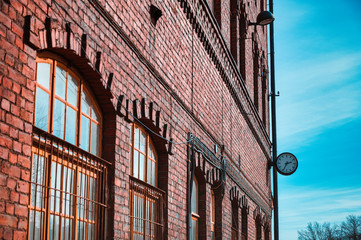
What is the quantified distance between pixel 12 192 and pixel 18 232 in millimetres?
327

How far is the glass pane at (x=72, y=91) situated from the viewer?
608 cm

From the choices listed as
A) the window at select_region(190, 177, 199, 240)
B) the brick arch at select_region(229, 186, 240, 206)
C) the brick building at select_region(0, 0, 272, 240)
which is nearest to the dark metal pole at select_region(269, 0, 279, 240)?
the brick arch at select_region(229, 186, 240, 206)

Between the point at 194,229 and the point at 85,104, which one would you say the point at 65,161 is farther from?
the point at 194,229

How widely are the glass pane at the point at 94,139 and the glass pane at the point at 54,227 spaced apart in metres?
1.24

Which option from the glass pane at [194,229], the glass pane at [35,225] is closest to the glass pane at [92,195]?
the glass pane at [35,225]

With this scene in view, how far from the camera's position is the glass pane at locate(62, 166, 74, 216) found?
5680mm

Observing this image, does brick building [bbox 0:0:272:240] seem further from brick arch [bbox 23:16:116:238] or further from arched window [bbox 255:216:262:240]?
arched window [bbox 255:216:262:240]

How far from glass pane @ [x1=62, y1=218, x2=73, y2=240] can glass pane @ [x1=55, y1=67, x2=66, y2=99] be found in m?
1.27

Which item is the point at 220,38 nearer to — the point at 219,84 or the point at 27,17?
the point at 219,84

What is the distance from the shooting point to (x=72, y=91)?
617cm

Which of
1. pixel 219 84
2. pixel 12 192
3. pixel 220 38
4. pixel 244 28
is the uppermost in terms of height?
pixel 244 28

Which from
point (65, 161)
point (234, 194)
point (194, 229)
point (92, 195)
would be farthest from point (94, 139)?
point (234, 194)

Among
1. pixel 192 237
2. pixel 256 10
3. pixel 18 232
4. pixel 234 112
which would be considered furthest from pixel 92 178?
pixel 256 10

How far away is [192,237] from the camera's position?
33.6 feet
